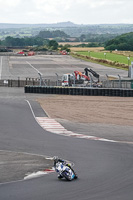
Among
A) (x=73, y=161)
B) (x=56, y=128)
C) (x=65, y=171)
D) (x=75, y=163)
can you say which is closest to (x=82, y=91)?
(x=56, y=128)

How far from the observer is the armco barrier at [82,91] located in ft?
199

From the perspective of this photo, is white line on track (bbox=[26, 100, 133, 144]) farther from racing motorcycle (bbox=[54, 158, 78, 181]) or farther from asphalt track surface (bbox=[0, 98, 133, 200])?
racing motorcycle (bbox=[54, 158, 78, 181])

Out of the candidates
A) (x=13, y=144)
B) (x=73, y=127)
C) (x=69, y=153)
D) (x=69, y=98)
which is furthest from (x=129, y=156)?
(x=69, y=98)

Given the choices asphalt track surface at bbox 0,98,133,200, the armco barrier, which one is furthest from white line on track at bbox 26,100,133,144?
the armco barrier

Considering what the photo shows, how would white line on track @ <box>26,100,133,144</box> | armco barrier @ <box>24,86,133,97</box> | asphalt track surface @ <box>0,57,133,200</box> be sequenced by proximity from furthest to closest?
armco barrier @ <box>24,86,133,97</box> → white line on track @ <box>26,100,133,144</box> → asphalt track surface @ <box>0,57,133,200</box>

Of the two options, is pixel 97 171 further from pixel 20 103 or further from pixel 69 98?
pixel 69 98

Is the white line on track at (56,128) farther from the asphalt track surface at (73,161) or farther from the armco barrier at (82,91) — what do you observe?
the armco barrier at (82,91)

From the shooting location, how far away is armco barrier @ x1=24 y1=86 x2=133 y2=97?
60.6 m

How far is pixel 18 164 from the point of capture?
29094 mm

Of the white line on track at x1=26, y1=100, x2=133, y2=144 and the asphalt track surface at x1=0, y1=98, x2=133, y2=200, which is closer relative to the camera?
the asphalt track surface at x1=0, y1=98, x2=133, y2=200

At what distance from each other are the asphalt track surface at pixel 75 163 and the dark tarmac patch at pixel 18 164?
1052 mm

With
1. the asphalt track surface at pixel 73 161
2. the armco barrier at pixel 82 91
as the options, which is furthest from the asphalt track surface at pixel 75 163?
the armco barrier at pixel 82 91

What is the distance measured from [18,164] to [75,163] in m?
2.95

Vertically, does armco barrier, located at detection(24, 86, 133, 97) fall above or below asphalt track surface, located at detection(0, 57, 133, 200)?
above
